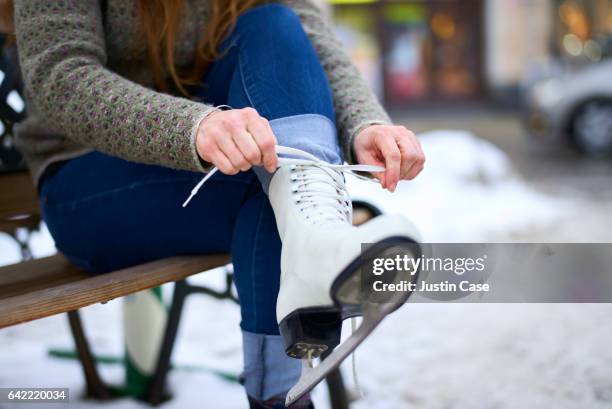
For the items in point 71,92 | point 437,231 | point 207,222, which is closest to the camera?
point 71,92

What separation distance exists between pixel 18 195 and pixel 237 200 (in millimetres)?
809

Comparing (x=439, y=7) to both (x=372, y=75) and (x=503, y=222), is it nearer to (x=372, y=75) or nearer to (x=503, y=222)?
(x=372, y=75)

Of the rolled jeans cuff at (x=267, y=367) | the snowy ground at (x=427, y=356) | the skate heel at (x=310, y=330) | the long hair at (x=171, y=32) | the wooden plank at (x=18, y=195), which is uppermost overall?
the long hair at (x=171, y=32)

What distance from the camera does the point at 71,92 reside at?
1272mm

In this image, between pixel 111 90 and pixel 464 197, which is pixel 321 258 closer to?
pixel 111 90

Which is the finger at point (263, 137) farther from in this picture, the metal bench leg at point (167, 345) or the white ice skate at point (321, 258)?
the metal bench leg at point (167, 345)

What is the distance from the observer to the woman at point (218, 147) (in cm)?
110

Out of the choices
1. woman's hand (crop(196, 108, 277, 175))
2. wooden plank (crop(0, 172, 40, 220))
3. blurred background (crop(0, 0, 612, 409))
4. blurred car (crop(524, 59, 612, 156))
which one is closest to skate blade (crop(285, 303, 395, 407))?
woman's hand (crop(196, 108, 277, 175))

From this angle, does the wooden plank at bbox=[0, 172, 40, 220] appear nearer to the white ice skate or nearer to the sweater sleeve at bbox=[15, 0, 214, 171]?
the sweater sleeve at bbox=[15, 0, 214, 171]

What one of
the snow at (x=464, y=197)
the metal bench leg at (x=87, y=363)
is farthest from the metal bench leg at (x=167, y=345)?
the snow at (x=464, y=197)

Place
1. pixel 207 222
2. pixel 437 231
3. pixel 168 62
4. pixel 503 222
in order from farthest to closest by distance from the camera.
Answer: pixel 503 222 < pixel 437 231 < pixel 168 62 < pixel 207 222

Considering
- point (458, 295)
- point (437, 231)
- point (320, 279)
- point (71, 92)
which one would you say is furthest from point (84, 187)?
point (437, 231)

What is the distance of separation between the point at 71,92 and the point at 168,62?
0.28m

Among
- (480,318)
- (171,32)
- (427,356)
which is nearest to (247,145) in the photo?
(171,32)
